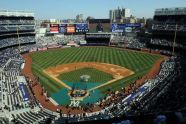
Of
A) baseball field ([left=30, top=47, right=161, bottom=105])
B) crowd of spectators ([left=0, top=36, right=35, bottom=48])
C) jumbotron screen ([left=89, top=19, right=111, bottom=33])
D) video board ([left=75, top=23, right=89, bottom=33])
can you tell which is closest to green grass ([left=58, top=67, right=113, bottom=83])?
baseball field ([left=30, top=47, right=161, bottom=105])

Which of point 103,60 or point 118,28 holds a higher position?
point 118,28

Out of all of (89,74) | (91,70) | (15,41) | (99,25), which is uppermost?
(99,25)

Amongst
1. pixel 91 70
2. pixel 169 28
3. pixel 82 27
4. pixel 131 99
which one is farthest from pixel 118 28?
pixel 131 99

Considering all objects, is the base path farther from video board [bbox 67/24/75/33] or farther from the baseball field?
video board [bbox 67/24/75/33]

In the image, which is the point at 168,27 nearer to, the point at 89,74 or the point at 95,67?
the point at 95,67

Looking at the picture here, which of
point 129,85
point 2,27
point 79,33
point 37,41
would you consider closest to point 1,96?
point 129,85

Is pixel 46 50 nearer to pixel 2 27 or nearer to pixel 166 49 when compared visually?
pixel 2 27
